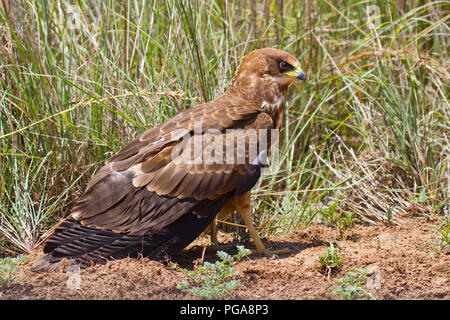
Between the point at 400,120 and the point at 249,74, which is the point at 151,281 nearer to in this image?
the point at 249,74

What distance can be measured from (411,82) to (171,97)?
1.87 metres

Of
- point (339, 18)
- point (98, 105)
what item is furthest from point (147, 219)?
point (339, 18)

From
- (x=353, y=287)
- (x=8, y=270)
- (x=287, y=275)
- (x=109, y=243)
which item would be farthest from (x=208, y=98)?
(x=353, y=287)

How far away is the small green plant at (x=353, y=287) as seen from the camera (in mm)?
2857

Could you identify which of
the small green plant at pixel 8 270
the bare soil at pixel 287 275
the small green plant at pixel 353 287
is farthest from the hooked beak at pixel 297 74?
the small green plant at pixel 8 270

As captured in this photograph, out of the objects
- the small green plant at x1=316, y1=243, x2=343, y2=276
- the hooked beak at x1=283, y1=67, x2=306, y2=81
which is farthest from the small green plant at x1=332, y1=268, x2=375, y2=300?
the hooked beak at x1=283, y1=67, x2=306, y2=81

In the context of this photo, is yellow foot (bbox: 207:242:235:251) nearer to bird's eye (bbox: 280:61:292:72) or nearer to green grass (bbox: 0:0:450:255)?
green grass (bbox: 0:0:450:255)

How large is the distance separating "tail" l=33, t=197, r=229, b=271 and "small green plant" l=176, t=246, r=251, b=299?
0.16 meters

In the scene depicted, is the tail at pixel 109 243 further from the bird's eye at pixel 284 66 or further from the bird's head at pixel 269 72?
the bird's eye at pixel 284 66

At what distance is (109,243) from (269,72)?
5.06 ft

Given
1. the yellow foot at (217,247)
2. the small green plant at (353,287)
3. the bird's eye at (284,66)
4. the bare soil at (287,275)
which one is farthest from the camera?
the bird's eye at (284,66)

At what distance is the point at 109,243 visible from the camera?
336cm

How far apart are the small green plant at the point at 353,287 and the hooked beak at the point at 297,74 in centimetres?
138

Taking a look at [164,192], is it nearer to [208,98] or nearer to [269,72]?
[269,72]
